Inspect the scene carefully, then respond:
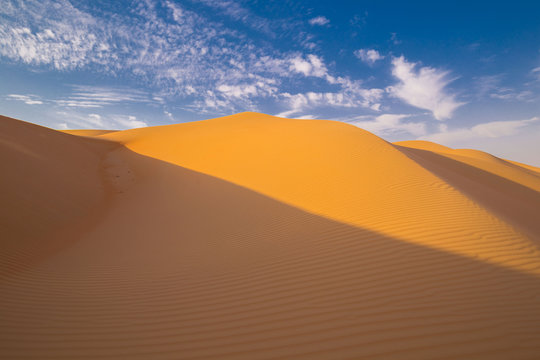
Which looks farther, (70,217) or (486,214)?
(70,217)

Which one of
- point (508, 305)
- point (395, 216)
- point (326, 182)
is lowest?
point (508, 305)

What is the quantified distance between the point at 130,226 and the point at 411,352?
259 inches

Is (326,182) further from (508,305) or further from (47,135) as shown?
(47,135)

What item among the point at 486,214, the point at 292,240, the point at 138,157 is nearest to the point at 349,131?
the point at 486,214

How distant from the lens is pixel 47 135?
424 inches

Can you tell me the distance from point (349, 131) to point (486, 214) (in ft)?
29.6

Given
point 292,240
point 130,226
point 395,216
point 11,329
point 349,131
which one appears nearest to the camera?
point 11,329

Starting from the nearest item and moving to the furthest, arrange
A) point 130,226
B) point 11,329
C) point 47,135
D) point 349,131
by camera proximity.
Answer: point 11,329
point 130,226
point 47,135
point 349,131

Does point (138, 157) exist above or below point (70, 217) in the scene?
above

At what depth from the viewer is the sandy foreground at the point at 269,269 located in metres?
2.20

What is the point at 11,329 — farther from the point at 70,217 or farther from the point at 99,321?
the point at 70,217

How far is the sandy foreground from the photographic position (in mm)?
2201

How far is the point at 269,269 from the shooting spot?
3451 mm

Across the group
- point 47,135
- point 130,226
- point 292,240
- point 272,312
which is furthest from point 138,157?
point 272,312
